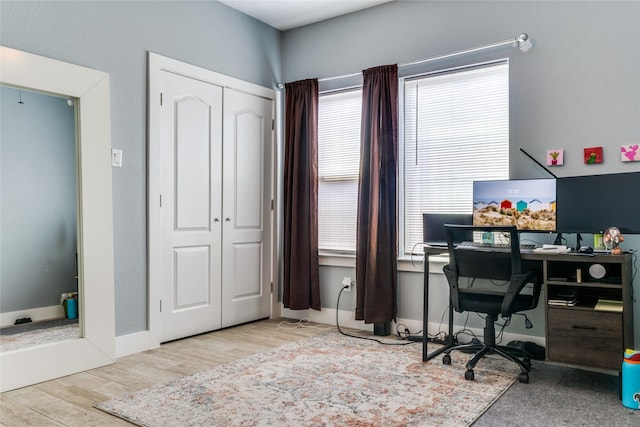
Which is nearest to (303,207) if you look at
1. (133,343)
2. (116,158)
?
(116,158)

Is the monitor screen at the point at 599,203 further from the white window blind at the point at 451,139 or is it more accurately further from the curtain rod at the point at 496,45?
the curtain rod at the point at 496,45

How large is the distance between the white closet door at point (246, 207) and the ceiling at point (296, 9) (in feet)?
2.36

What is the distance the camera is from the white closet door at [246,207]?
13.6 ft

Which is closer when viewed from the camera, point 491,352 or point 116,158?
point 491,352

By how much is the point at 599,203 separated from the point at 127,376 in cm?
301

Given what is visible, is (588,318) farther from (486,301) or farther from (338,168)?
(338,168)

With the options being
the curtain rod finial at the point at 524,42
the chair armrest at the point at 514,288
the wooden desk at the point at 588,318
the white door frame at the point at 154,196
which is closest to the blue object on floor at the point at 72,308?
the white door frame at the point at 154,196

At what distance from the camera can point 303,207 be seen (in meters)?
4.31

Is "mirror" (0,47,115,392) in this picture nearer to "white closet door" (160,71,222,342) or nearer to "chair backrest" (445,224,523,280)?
"white closet door" (160,71,222,342)

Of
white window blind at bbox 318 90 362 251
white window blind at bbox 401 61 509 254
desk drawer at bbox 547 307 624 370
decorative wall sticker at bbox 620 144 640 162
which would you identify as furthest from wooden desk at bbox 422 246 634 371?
white window blind at bbox 318 90 362 251

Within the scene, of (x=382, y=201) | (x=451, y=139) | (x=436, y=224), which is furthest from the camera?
(x=382, y=201)

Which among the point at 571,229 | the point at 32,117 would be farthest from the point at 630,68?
the point at 32,117

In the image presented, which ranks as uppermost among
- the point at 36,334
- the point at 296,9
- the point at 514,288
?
the point at 296,9

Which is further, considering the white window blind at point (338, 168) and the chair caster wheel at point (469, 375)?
the white window blind at point (338, 168)
